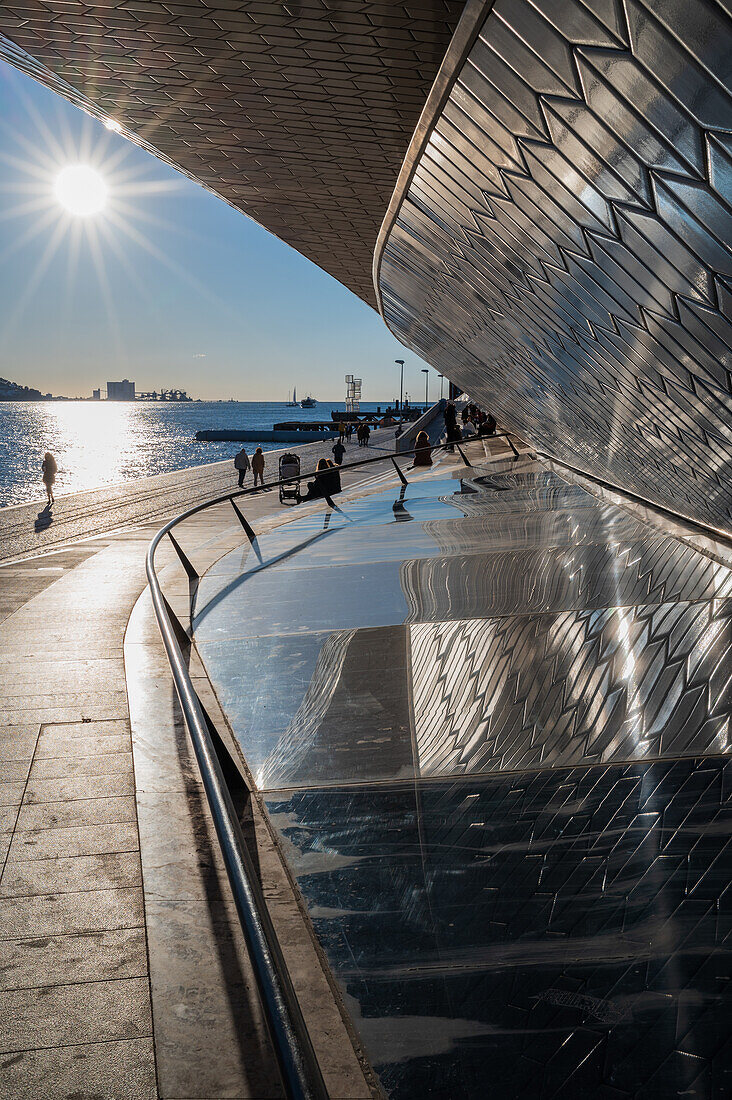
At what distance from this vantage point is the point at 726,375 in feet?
17.7

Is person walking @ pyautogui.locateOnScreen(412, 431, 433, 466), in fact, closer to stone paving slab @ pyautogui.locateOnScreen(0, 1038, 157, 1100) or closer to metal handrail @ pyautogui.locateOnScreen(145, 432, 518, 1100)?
metal handrail @ pyautogui.locateOnScreen(145, 432, 518, 1100)

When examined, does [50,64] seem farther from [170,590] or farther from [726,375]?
[726,375]

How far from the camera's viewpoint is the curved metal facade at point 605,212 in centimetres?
326

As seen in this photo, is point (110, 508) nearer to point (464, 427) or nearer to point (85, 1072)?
point (464, 427)

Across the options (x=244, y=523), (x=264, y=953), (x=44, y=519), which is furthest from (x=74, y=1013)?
(x=44, y=519)

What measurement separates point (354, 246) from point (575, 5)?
12.8 m

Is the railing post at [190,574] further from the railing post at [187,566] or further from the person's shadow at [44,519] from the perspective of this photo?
the person's shadow at [44,519]

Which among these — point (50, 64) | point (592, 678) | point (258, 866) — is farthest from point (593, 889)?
point (50, 64)

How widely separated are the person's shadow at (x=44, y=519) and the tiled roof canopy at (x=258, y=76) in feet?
43.3

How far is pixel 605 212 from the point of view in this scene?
15.0 ft

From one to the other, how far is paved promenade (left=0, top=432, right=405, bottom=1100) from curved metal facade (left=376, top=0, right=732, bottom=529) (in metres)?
3.38

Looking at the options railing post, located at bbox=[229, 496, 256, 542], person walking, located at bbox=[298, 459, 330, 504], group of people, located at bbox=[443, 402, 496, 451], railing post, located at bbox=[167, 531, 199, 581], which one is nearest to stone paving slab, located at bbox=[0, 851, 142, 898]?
railing post, located at bbox=[167, 531, 199, 581]

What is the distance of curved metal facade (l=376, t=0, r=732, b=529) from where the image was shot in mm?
3258

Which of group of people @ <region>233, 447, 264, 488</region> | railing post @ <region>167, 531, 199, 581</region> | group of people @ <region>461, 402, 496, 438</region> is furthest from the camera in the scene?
group of people @ <region>461, 402, 496, 438</region>
